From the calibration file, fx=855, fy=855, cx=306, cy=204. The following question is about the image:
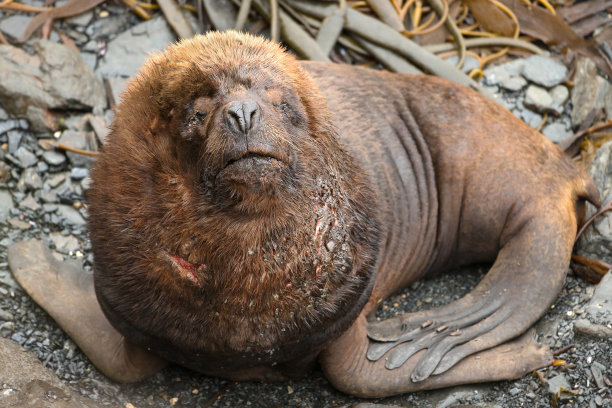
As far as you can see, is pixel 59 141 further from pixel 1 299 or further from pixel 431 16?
pixel 431 16

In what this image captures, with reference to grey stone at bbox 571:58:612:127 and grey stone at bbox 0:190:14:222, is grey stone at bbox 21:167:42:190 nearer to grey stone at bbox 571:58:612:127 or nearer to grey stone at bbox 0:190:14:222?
grey stone at bbox 0:190:14:222

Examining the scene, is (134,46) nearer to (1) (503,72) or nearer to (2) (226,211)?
(1) (503,72)

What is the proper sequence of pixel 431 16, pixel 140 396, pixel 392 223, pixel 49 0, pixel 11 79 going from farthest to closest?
pixel 431 16 < pixel 49 0 < pixel 11 79 < pixel 392 223 < pixel 140 396

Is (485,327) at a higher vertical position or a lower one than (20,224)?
higher

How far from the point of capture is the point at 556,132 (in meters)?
5.94

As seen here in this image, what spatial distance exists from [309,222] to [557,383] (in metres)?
1.56

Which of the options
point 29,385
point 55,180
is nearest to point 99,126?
point 55,180

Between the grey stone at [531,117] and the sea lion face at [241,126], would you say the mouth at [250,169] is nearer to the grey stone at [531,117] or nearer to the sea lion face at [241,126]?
the sea lion face at [241,126]

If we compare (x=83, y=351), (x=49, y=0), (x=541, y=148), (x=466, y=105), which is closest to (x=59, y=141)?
(x=49, y=0)

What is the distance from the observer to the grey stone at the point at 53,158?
527 cm

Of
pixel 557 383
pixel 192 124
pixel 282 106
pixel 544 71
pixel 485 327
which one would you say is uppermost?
pixel 282 106

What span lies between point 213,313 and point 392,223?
4.88ft

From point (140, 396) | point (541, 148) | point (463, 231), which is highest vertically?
point (541, 148)

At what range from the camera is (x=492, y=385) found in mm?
4422
